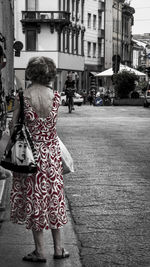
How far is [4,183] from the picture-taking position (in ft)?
31.4

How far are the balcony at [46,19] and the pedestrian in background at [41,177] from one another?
5817 cm

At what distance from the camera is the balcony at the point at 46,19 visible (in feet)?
208

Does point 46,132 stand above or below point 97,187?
above

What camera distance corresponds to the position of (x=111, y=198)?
8625mm

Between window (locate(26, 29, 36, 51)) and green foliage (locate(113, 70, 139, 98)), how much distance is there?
16977mm

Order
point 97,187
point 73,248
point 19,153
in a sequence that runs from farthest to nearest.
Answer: point 97,187, point 73,248, point 19,153

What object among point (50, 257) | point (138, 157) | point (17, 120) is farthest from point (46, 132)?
point (138, 157)

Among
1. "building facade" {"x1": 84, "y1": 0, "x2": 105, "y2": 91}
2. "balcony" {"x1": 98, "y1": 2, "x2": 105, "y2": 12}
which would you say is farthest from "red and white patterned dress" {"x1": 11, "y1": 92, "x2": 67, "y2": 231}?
"balcony" {"x1": 98, "y1": 2, "x2": 105, "y2": 12}

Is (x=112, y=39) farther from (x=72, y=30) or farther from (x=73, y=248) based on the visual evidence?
(x=73, y=248)

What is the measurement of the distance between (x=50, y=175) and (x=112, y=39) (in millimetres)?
83150

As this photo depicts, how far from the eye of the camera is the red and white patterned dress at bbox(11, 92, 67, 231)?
5.69 m

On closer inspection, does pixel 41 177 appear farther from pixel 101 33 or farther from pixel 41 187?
pixel 101 33

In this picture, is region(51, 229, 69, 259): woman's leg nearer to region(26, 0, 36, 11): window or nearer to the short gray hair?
the short gray hair

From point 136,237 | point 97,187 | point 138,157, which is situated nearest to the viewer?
point 136,237
